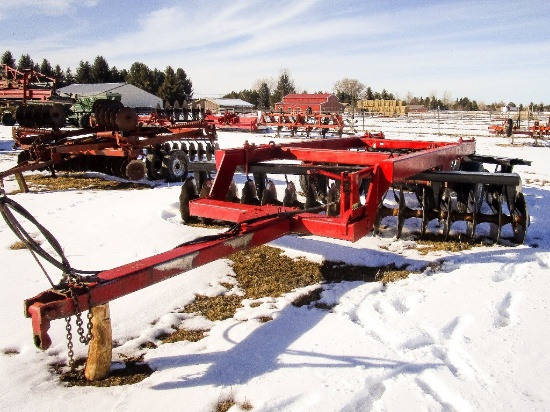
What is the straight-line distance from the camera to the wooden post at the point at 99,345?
2.60 m

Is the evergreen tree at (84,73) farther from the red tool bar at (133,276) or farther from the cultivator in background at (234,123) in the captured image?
the red tool bar at (133,276)

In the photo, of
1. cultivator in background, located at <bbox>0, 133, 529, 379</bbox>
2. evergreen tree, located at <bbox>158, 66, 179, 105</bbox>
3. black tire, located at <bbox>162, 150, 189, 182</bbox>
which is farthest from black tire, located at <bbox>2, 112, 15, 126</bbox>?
evergreen tree, located at <bbox>158, 66, 179, 105</bbox>

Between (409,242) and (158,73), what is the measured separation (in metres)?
62.1

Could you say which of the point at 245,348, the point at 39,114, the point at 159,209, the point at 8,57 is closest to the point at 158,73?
the point at 8,57

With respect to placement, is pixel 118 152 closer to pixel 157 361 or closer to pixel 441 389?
pixel 157 361

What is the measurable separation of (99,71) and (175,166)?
2499 inches

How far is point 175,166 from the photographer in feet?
32.0

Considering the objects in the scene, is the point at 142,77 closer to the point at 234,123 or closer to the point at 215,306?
the point at 234,123

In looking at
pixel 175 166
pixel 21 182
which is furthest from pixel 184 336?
pixel 175 166

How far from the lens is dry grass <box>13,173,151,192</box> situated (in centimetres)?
886

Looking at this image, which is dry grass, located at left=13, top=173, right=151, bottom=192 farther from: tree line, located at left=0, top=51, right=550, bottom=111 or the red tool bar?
tree line, located at left=0, top=51, right=550, bottom=111

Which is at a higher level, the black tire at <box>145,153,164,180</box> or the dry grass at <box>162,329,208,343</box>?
the black tire at <box>145,153,164,180</box>

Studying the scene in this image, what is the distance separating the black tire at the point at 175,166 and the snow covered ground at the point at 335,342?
4.70 metres

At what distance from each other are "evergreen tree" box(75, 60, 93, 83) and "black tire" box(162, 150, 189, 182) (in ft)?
212
